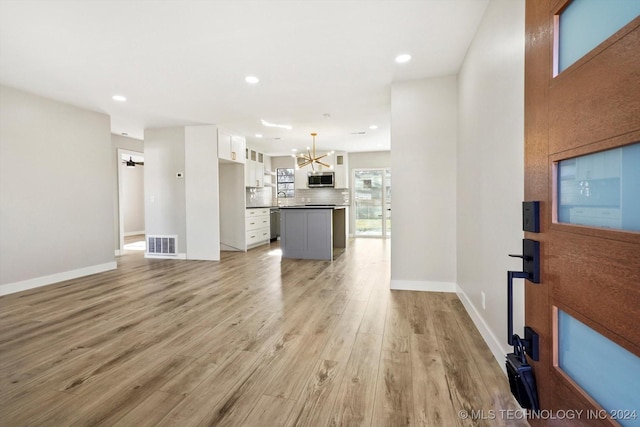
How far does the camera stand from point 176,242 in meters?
5.95

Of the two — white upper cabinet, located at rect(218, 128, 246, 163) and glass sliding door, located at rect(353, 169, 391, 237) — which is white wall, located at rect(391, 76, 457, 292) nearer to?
white upper cabinet, located at rect(218, 128, 246, 163)

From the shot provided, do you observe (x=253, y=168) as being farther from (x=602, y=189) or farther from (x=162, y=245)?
(x=602, y=189)

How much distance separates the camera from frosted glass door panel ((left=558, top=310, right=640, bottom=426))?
2.27ft

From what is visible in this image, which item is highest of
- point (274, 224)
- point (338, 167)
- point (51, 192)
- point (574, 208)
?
point (338, 167)

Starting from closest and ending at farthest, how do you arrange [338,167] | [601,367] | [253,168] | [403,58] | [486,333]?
[601,367] → [486,333] → [403,58] → [253,168] → [338,167]

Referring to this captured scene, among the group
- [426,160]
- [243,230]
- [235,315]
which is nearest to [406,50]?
[426,160]

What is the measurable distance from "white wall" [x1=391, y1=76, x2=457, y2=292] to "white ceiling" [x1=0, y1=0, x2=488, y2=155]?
0.26 meters

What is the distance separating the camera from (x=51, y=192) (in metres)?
4.16

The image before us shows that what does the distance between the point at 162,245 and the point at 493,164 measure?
5.98m

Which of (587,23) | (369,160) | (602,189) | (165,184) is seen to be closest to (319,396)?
(602,189)

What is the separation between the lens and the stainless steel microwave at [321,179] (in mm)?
8719

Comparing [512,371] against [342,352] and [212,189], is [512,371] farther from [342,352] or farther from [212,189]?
[212,189]

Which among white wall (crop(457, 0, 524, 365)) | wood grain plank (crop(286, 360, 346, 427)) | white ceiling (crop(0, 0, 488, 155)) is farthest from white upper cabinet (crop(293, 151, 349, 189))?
wood grain plank (crop(286, 360, 346, 427))

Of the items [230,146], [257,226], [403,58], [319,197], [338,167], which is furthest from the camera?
[319,197]
